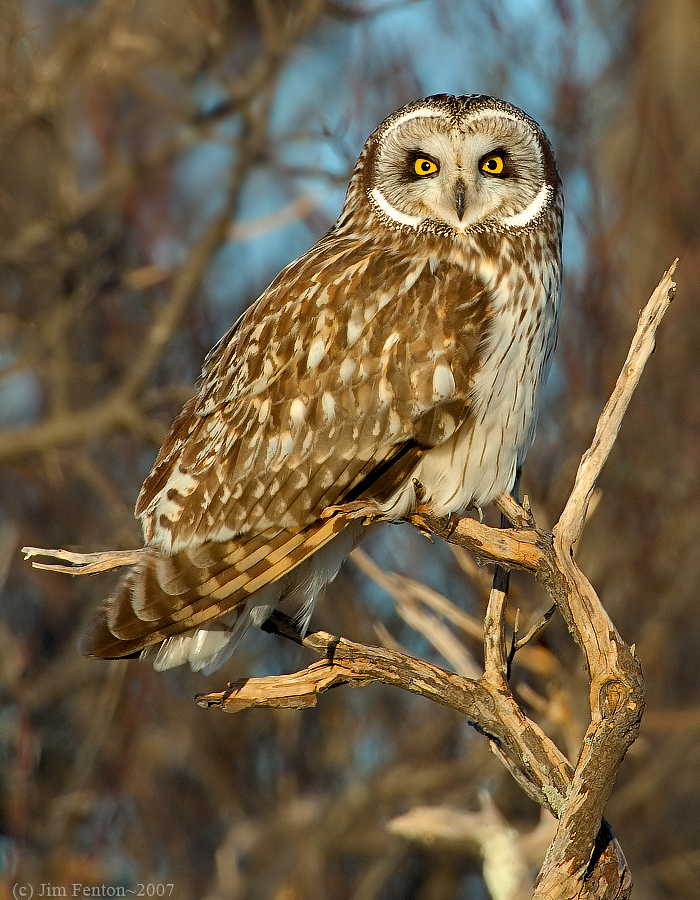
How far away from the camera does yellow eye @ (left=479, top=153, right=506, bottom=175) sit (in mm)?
3240

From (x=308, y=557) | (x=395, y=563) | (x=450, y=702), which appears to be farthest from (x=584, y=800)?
(x=395, y=563)

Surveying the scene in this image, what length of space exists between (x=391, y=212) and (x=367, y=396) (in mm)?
682

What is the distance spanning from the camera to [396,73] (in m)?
5.53

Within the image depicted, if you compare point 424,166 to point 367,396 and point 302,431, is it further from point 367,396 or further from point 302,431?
point 302,431

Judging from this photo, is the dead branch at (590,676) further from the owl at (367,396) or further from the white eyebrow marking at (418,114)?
the white eyebrow marking at (418,114)

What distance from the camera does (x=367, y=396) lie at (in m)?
3.02

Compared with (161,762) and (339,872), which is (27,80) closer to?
(161,762)

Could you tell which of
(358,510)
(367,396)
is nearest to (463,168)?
(367,396)

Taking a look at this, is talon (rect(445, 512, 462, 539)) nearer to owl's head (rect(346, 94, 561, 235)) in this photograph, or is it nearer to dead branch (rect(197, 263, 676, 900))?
dead branch (rect(197, 263, 676, 900))

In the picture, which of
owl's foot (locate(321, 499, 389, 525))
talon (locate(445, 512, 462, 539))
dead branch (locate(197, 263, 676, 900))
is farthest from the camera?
owl's foot (locate(321, 499, 389, 525))

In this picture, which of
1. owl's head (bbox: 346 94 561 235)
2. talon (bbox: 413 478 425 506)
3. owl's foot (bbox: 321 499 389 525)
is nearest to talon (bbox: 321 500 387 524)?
owl's foot (bbox: 321 499 389 525)

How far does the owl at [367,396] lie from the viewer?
116 inches

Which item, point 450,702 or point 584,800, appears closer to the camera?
point 584,800

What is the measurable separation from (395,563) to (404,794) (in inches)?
55.4
